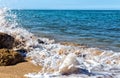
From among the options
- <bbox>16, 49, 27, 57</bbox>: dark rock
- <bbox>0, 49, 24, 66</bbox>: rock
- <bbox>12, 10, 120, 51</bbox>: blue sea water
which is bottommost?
<bbox>12, 10, 120, 51</bbox>: blue sea water

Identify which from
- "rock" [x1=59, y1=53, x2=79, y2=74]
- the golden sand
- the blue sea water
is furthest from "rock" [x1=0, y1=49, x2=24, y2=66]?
the blue sea water

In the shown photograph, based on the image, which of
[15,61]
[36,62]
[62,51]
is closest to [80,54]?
[62,51]

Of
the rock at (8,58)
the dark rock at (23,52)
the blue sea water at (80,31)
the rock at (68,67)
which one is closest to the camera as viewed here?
the rock at (68,67)

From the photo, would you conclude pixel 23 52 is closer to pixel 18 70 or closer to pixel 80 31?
pixel 18 70

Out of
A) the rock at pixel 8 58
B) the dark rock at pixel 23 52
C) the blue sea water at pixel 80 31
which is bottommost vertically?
the blue sea water at pixel 80 31

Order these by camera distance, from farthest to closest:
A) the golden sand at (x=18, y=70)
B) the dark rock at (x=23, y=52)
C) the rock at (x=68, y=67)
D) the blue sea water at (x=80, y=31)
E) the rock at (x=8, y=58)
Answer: the blue sea water at (x=80, y=31) < the dark rock at (x=23, y=52) < the rock at (x=8, y=58) < the golden sand at (x=18, y=70) < the rock at (x=68, y=67)

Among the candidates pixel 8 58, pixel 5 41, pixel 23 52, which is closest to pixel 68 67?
pixel 8 58

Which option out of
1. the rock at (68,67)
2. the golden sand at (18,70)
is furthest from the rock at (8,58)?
the rock at (68,67)

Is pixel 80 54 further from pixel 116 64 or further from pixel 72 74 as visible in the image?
pixel 72 74

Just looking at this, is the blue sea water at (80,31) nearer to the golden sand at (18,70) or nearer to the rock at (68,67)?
the golden sand at (18,70)

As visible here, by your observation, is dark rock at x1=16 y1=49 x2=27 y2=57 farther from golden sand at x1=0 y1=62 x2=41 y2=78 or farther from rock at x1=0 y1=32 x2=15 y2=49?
golden sand at x1=0 y1=62 x2=41 y2=78

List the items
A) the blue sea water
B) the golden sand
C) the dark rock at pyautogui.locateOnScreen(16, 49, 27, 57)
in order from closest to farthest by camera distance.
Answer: the golden sand, the dark rock at pyautogui.locateOnScreen(16, 49, 27, 57), the blue sea water

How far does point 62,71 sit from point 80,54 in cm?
288

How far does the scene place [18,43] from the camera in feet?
28.4
